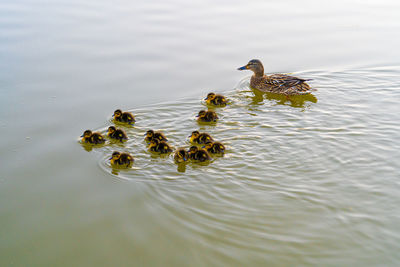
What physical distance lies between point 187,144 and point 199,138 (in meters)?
0.16

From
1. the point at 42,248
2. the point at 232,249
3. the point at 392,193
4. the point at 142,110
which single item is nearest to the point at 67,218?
the point at 42,248

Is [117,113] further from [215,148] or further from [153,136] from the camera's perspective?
[215,148]

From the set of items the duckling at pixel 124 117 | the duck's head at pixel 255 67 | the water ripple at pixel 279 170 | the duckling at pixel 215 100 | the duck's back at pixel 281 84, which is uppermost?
the duck's head at pixel 255 67

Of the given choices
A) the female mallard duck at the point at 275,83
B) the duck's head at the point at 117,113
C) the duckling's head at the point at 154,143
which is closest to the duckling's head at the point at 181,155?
the duckling's head at the point at 154,143

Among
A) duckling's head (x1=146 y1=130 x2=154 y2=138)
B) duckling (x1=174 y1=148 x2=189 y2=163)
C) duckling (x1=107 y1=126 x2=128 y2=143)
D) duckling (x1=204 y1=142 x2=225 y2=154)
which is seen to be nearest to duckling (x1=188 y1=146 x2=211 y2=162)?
duckling (x1=174 y1=148 x2=189 y2=163)

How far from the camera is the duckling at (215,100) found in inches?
208

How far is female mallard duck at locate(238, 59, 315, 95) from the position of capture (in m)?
5.80

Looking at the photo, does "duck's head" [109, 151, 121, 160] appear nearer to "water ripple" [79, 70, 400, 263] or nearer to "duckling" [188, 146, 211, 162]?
"water ripple" [79, 70, 400, 263]

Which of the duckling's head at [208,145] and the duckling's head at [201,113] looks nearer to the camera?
the duckling's head at [208,145]

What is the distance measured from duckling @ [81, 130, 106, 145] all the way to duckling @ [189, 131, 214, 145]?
931mm

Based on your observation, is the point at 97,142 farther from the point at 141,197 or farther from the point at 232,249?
the point at 232,249

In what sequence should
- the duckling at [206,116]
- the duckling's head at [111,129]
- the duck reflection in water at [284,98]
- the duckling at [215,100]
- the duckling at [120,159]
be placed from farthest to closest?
the duck reflection in water at [284,98]
the duckling at [215,100]
the duckling at [206,116]
the duckling's head at [111,129]
the duckling at [120,159]

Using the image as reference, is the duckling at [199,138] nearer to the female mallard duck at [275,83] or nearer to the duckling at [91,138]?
the duckling at [91,138]

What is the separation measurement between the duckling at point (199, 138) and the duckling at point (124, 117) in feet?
2.47
